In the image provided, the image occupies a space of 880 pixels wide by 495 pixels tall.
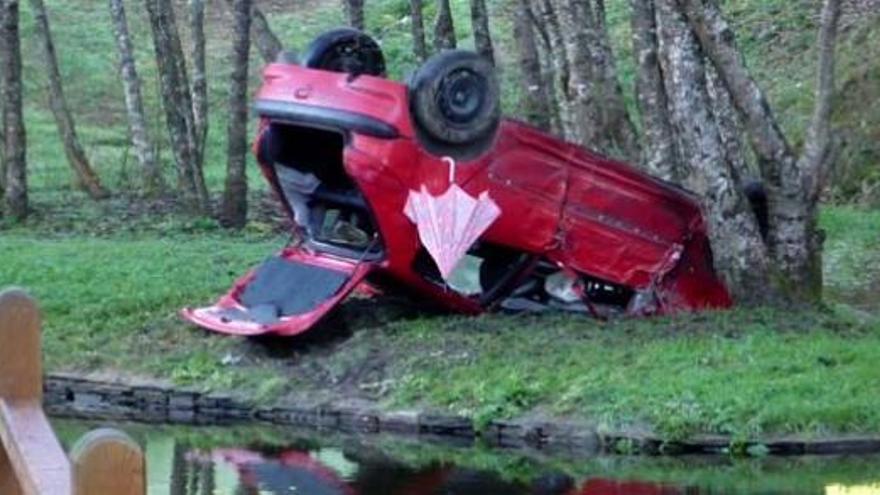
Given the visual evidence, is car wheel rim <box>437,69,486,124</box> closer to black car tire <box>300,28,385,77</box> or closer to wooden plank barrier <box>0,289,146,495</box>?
black car tire <box>300,28,385,77</box>

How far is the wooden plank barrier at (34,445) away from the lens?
518 cm

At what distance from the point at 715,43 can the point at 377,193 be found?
9.91ft

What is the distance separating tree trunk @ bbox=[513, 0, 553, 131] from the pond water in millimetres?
14990

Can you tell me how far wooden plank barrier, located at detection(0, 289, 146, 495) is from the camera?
5.18 meters

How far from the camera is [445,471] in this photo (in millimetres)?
13930

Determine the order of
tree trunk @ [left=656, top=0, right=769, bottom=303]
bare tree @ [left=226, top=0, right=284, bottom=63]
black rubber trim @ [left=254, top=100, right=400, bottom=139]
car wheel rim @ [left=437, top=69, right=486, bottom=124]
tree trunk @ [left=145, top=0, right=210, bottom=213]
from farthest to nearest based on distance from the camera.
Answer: bare tree @ [left=226, top=0, right=284, bottom=63], tree trunk @ [left=145, top=0, right=210, bottom=213], tree trunk @ [left=656, top=0, right=769, bottom=303], car wheel rim @ [left=437, top=69, right=486, bottom=124], black rubber trim @ [left=254, top=100, right=400, bottom=139]

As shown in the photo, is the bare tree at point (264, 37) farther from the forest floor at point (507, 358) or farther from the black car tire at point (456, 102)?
the black car tire at point (456, 102)

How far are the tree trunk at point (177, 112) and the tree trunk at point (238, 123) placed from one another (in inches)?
38.4

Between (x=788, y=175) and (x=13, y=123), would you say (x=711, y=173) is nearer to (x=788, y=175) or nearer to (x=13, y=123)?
(x=788, y=175)

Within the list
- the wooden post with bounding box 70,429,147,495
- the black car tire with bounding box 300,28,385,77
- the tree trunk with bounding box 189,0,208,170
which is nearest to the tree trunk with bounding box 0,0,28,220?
the tree trunk with bounding box 189,0,208,170

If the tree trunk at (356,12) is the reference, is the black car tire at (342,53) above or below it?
below

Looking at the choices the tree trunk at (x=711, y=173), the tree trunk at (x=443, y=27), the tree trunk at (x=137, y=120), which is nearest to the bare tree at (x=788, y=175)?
the tree trunk at (x=711, y=173)

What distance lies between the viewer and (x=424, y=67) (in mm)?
16828

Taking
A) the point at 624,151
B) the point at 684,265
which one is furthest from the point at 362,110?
the point at 624,151
